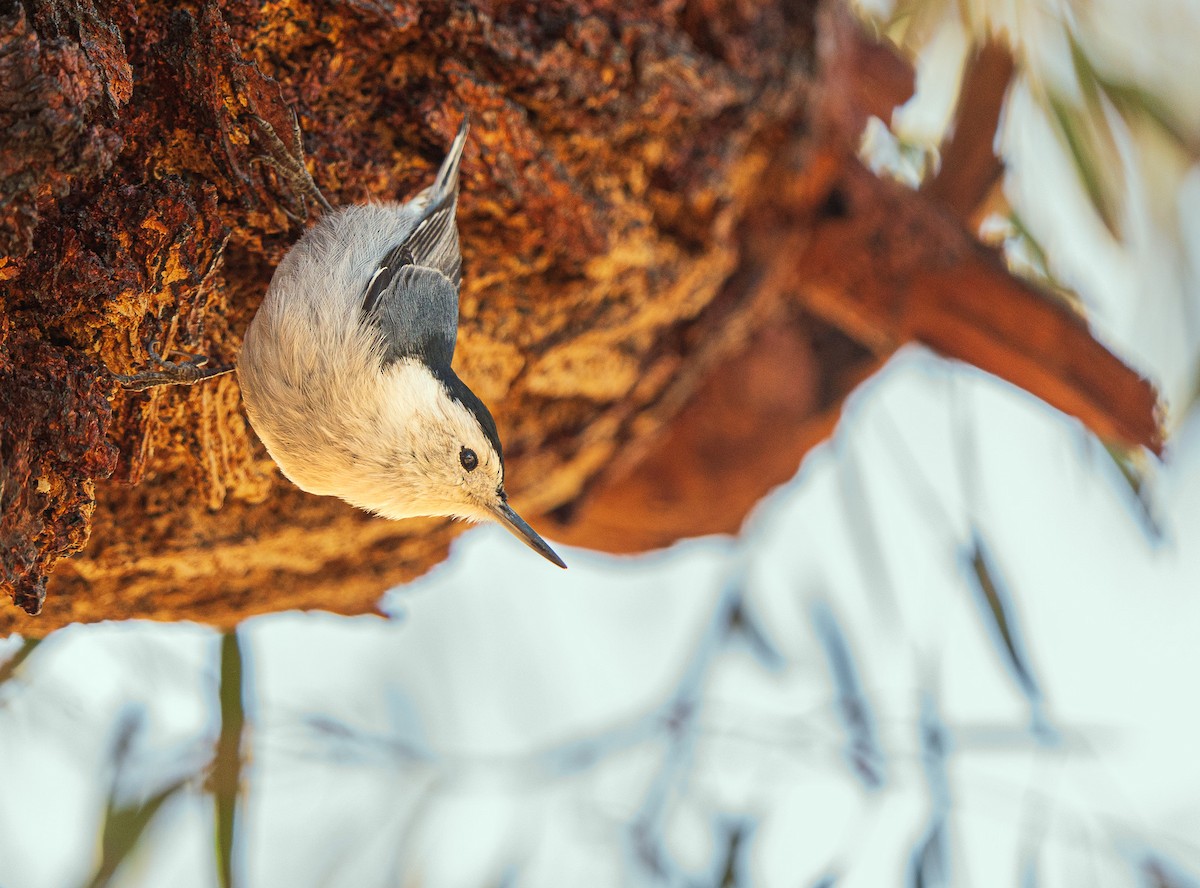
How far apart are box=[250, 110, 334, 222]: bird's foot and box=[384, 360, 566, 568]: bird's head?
0.70 ft

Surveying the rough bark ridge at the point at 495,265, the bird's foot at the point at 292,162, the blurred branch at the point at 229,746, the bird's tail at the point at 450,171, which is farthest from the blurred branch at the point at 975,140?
the blurred branch at the point at 229,746

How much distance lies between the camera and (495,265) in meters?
1.31

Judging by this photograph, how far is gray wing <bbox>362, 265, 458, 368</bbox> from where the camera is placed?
1121 millimetres

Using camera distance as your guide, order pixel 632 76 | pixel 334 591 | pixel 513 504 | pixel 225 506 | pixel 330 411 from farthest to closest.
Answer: pixel 513 504 → pixel 334 591 → pixel 632 76 → pixel 225 506 → pixel 330 411

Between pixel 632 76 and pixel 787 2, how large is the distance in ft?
1.27

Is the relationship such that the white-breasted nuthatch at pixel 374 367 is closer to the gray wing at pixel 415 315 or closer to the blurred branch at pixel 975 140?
the gray wing at pixel 415 315

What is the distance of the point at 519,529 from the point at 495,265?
32 centimetres

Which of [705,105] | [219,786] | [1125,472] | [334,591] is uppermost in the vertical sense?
[705,105]

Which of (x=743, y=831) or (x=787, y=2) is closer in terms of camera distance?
(x=787, y=2)

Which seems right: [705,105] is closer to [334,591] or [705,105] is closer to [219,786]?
[334,591]

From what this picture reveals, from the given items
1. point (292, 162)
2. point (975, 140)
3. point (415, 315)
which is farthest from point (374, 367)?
point (975, 140)

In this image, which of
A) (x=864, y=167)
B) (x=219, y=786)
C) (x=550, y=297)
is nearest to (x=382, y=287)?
(x=550, y=297)

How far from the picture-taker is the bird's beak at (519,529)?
1.22 meters

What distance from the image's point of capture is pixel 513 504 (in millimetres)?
1657
